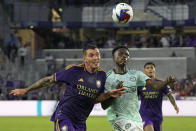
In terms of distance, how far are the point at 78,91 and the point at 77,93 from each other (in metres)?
0.03

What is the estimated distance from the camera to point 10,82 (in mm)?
23922

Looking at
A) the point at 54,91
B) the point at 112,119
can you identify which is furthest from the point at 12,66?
the point at 112,119

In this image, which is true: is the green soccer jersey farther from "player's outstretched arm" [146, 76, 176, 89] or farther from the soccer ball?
the soccer ball

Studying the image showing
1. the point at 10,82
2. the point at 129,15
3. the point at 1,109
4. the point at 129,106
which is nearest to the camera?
the point at 129,106

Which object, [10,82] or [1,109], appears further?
[10,82]

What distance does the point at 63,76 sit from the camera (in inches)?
240

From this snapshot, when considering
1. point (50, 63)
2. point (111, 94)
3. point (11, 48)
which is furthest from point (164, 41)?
point (111, 94)

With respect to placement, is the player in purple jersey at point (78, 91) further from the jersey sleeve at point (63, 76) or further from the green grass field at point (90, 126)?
the green grass field at point (90, 126)

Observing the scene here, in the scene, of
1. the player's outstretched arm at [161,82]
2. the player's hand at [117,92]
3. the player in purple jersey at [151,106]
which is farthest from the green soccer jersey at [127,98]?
the player in purple jersey at [151,106]

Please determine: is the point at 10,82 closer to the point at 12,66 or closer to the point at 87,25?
the point at 12,66

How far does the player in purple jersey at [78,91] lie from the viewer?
5.93 meters

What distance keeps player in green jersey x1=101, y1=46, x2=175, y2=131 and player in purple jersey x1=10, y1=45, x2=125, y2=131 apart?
390 mm

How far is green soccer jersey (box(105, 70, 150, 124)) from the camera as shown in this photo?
6.49 meters

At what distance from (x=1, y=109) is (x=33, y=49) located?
1030cm
